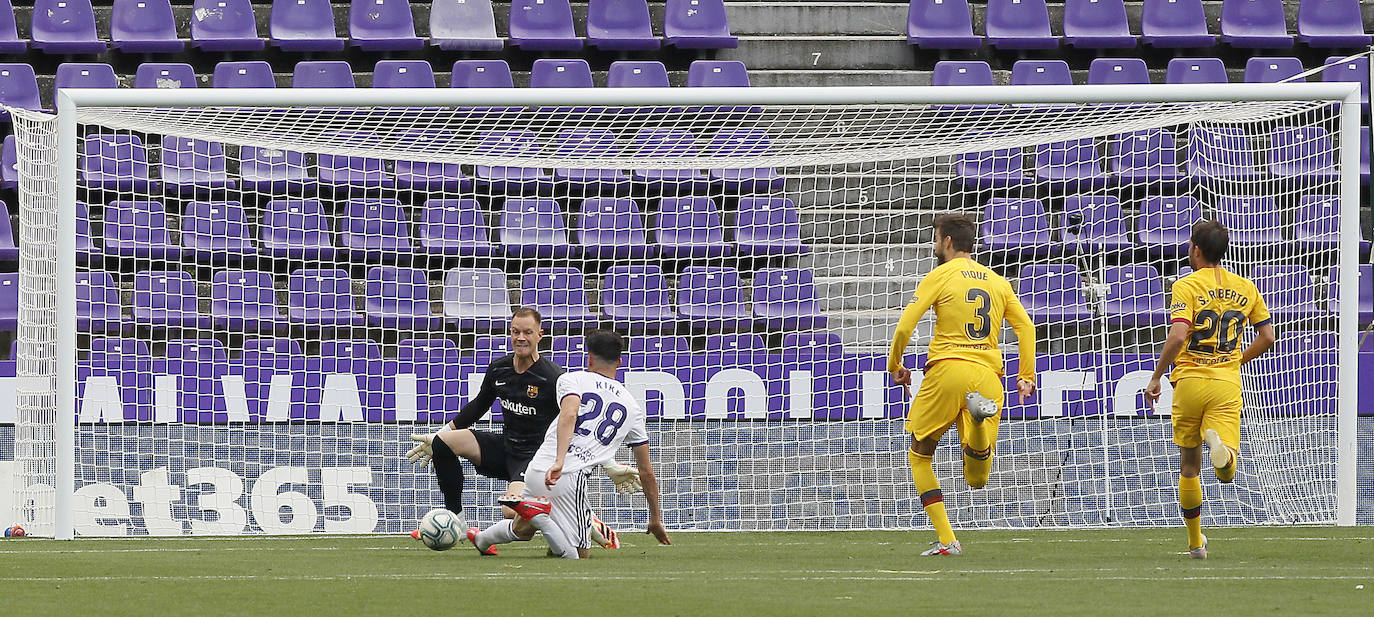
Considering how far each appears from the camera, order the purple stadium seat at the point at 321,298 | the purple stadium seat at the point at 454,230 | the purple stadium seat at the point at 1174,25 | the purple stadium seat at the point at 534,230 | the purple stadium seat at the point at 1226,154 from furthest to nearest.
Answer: the purple stadium seat at the point at 1174,25, the purple stadium seat at the point at 454,230, the purple stadium seat at the point at 534,230, the purple stadium seat at the point at 321,298, the purple stadium seat at the point at 1226,154

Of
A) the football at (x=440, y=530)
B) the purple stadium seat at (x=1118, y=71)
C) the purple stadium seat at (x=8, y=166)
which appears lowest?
the football at (x=440, y=530)

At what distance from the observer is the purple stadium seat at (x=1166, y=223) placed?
11.9 metres

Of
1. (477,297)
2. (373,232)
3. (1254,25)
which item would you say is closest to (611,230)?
Answer: (477,297)

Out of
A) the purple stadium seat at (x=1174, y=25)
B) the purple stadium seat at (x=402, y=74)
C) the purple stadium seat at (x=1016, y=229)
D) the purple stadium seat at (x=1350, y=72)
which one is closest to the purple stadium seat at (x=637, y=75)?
the purple stadium seat at (x=402, y=74)

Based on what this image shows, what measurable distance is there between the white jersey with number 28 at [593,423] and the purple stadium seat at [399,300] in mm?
A: 3940

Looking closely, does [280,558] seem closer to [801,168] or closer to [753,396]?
[753,396]

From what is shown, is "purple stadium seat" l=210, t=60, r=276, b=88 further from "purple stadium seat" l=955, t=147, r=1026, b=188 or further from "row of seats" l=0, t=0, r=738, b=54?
"purple stadium seat" l=955, t=147, r=1026, b=188

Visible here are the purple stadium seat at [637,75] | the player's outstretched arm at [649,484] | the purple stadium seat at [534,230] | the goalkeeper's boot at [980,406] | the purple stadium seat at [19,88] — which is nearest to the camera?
the goalkeeper's boot at [980,406]

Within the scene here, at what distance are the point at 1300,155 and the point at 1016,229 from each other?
1928 millimetres

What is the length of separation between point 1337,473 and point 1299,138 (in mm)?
2221

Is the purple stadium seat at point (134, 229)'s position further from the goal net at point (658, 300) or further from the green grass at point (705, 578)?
the green grass at point (705, 578)

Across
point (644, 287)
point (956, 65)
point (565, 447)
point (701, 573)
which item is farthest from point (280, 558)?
point (956, 65)

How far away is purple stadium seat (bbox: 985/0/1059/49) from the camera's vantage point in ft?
48.1

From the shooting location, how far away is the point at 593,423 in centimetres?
724
